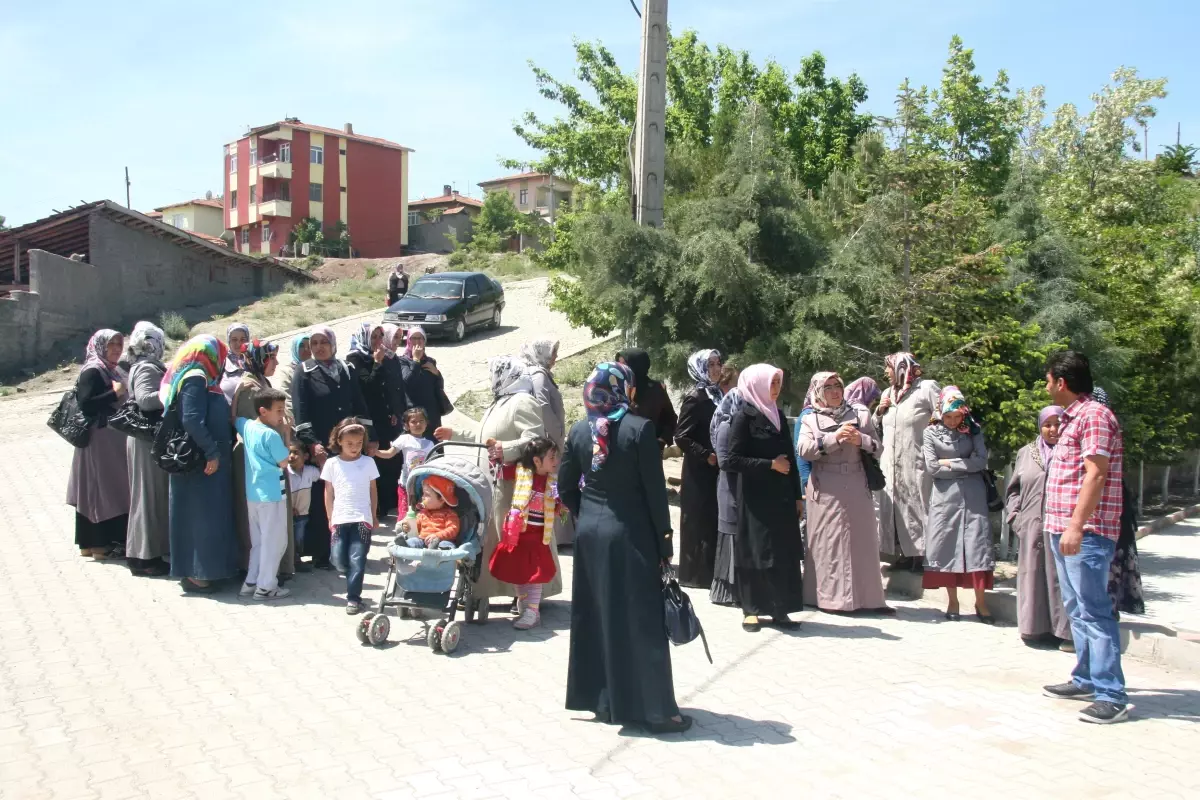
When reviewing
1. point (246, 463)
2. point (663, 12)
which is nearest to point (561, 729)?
point (246, 463)

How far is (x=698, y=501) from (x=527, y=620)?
197 centimetres

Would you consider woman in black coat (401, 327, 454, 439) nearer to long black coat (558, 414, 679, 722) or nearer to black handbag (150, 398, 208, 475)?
black handbag (150, 398, 208, 475)

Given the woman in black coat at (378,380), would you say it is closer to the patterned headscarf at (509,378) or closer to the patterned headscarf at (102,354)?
the patterned headscarf at (102,354)

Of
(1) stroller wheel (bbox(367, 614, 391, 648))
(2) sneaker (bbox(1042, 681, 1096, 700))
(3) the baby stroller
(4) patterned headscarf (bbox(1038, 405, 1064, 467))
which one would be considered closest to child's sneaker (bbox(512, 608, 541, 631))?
(3) the baby stroller

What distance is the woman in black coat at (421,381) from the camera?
10375 millimetres

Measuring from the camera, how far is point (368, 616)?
6844 mm

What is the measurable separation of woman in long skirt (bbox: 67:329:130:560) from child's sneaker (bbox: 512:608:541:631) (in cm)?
374

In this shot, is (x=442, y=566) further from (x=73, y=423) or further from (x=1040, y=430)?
(x=1040, y=430)

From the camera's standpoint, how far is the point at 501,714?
223 inches

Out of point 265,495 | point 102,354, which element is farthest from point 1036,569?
point 102,354

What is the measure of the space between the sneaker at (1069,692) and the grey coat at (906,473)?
7.84 ft

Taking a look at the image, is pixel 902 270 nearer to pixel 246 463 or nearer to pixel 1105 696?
pixel 1105 696

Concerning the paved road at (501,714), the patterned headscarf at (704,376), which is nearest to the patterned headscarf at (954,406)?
the paved road at (501,714)

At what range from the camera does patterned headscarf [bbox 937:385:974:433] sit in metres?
7.83
